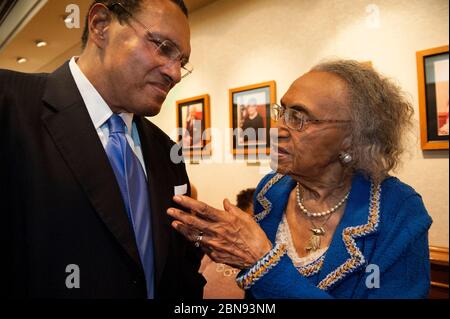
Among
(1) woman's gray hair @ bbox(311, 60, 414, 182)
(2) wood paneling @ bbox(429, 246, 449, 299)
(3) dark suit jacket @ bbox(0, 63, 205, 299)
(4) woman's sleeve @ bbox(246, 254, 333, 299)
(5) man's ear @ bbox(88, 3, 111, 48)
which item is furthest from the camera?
(2) wood paneling @ bbox(429, 246, 449, 299)

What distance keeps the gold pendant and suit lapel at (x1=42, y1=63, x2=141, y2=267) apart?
0.53 meters

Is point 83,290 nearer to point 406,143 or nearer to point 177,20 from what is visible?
point 177,20

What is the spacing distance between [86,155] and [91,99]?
181mm

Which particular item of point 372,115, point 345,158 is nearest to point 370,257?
point 345,158

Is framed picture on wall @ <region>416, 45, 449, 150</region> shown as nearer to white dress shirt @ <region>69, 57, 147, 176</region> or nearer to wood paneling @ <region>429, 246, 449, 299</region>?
wood paneling @ <region>429, 246, 449, 299</region>

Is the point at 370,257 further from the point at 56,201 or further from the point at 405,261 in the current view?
the point at 56,201

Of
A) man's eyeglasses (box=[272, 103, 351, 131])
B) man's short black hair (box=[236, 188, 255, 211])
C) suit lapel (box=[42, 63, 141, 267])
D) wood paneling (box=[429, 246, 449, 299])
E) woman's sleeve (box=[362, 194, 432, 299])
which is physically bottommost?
wood paneling (box=[429, 246, 449, 299])

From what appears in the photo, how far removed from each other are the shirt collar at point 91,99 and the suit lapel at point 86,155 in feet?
0.14

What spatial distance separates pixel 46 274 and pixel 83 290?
0.10 meters

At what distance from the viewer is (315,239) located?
40.7 inches

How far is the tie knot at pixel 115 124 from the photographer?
36.1 inches

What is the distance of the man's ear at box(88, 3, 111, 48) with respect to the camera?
36.9 inches

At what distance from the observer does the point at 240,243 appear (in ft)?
2.84

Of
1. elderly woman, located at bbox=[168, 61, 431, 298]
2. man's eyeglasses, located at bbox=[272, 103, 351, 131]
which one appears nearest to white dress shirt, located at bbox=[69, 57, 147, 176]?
elderly woman, located at bbox=[168, 61, 431, 298]
